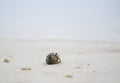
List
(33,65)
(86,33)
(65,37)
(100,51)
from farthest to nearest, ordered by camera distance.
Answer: (86,33) < (65,37) < (100,51) < (33,65)

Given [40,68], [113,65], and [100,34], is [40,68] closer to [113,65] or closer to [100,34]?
[113,65]

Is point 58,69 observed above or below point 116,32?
below

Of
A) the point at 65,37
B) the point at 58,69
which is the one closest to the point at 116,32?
the point at 65,37

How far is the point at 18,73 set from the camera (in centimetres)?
171

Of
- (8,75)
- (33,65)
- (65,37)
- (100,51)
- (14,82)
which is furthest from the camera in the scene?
→ (65,37)

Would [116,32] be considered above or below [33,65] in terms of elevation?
above

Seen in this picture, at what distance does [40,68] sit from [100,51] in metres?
1.17

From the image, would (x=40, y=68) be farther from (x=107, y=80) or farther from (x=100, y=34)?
(x=100, y=34)

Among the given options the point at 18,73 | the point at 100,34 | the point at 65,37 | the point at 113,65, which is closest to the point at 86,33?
the point at 100,34

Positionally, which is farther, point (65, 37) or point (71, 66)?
point (65, 37)

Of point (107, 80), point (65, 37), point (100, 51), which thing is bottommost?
point (107, 80)

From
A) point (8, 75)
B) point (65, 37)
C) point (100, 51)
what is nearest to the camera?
point (8, 75)

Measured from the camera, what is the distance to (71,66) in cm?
196

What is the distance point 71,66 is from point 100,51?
96cm
